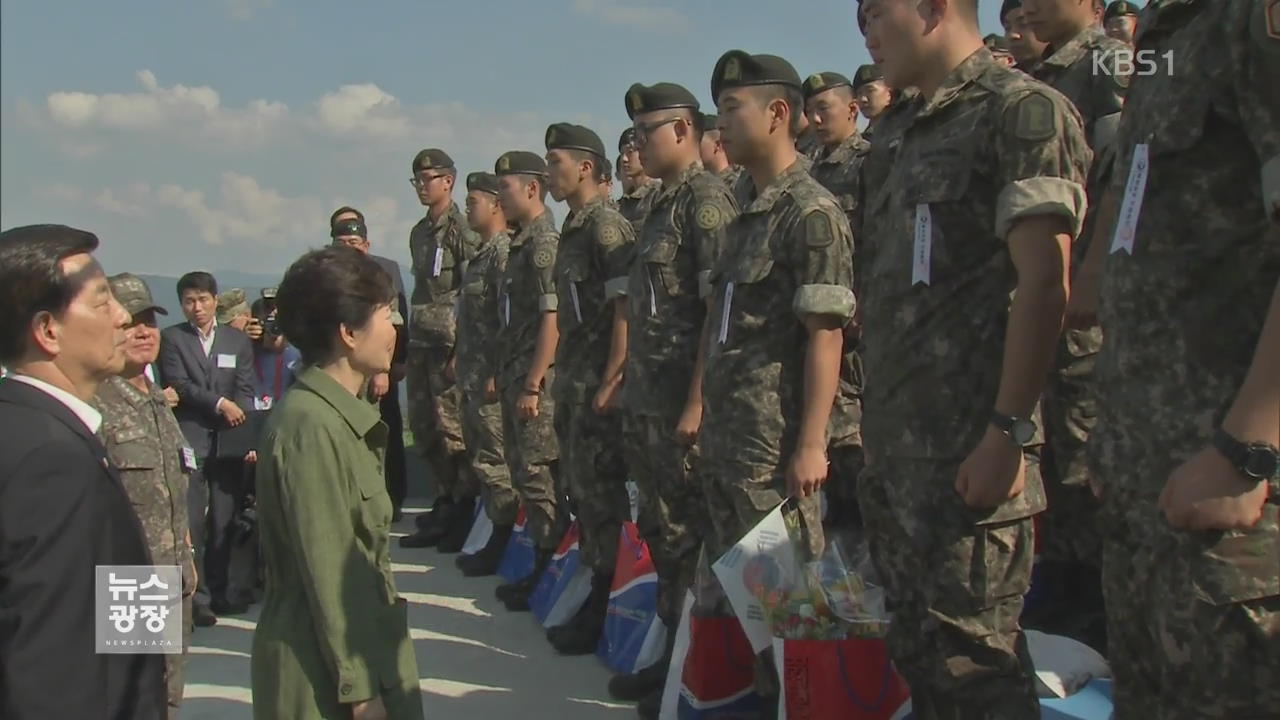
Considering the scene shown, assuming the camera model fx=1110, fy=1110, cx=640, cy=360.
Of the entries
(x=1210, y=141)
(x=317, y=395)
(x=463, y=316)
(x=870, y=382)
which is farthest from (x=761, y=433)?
(x=463, y=316)

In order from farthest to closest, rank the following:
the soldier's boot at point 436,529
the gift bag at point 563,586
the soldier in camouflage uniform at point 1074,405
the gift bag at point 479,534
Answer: the soldier's boot at point 436,529 → the gift bag at point 479,534 → the gift bag at point 563,586 → the soldier in camouflage uniform at point 1074,405

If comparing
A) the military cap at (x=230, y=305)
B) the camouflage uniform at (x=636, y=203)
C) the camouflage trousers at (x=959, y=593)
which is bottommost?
the camouflage trousers at (x=959, y=593)

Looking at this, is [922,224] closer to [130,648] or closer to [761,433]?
[761,433]

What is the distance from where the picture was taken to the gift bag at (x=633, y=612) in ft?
15.0

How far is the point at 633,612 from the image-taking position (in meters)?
4.71

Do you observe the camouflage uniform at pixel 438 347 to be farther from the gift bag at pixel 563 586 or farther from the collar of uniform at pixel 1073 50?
the collar of uniform at pixel 1073 50

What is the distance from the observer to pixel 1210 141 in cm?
177

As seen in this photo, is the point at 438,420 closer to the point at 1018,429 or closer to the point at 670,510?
the point at 670,510

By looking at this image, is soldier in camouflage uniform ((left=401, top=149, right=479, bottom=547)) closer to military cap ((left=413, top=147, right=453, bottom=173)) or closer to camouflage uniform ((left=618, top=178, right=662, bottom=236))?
military cap ((left=413, top=147, right=453, bottom=173))

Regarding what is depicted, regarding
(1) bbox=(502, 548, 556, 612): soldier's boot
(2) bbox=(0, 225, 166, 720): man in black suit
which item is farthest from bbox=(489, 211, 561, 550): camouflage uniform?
(2) bbox=(0, 225, 166, 720): man in black suit

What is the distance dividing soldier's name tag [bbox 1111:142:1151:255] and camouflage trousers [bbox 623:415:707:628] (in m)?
2.34

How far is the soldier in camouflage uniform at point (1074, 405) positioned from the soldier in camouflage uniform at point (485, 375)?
139 inches

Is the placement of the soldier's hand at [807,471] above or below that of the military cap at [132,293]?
below

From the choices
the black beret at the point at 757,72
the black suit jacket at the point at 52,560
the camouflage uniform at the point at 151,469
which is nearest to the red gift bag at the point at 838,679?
the black suit jacket at the point at 52,560
